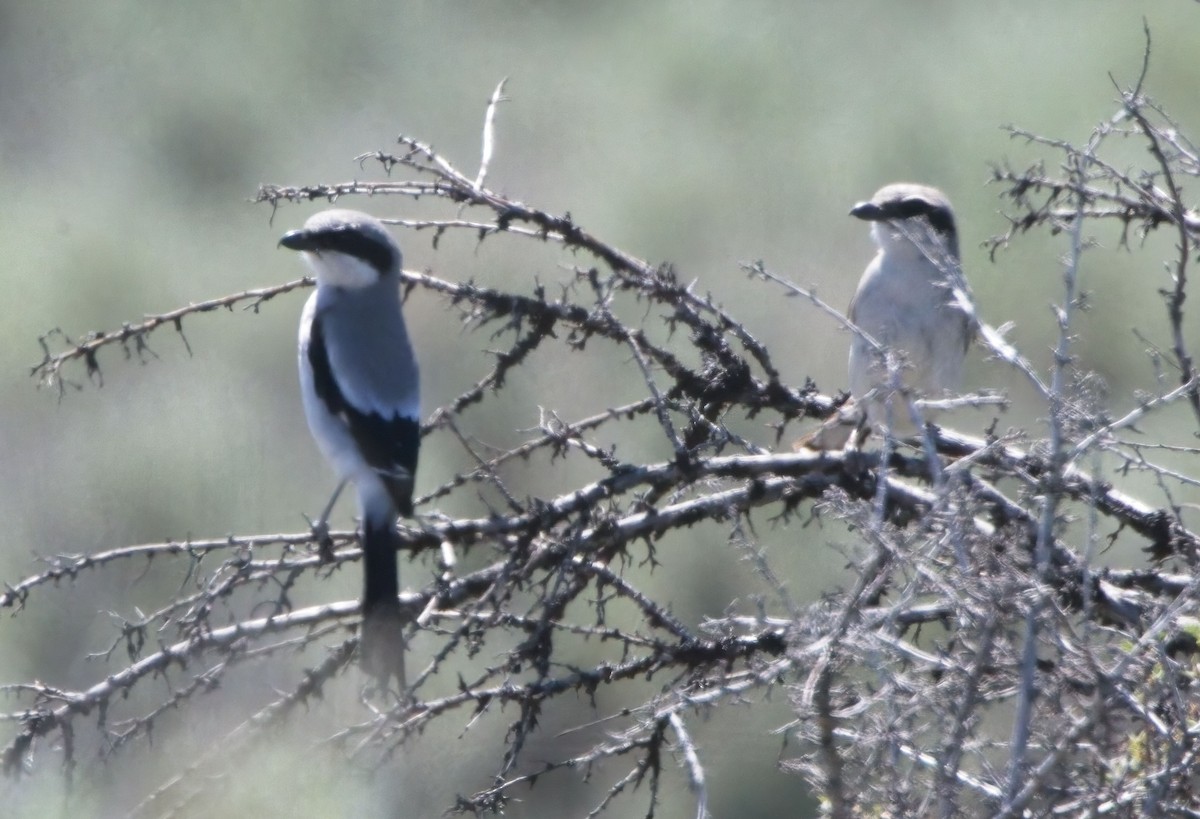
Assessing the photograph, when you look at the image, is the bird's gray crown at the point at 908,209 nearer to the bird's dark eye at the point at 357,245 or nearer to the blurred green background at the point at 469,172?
the bird's dark eye at the point at 357,245

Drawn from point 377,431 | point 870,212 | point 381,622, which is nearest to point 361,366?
point 377,431

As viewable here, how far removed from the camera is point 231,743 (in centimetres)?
347

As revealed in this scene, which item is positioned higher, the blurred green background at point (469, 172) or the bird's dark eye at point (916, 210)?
the blurred green background at point (469, 172)

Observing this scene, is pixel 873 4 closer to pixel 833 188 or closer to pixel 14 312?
pixel 833 188

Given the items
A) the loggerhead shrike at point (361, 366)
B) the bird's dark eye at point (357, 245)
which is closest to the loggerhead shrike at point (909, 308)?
the loggerhead shrike at point (361, 366)

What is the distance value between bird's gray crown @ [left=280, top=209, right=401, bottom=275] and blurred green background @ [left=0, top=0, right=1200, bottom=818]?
1795 mm

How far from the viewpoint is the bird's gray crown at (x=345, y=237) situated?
5.38 metres

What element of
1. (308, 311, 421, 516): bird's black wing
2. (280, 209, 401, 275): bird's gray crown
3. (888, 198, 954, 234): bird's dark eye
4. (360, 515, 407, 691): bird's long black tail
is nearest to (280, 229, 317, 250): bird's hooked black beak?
(280, 209, 401, 275): bird's gray crown

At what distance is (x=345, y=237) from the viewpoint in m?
5.39

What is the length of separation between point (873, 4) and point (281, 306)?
270 inches

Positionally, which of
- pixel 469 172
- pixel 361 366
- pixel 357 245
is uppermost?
pixel 469 172

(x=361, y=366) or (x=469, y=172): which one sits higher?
(x=469, y=172)

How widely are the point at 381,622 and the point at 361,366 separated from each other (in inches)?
65.7

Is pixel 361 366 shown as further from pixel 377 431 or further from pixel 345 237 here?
pixel 345 237
